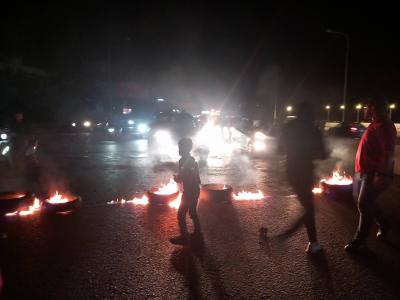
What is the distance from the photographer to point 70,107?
110 ft

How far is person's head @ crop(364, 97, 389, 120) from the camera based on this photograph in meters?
4.48

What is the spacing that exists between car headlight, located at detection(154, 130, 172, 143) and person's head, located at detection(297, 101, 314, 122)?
14.4 metres

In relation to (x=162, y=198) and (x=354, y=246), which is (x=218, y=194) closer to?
(x=162, y=198)

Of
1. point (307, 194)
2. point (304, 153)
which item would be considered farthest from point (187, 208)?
point (304, 153)

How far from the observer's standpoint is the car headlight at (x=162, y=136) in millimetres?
18734

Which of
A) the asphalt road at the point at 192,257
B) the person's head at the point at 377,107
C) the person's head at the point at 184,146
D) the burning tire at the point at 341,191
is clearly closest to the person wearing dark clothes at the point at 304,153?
the asphalt road at the point at 192,257

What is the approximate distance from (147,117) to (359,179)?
75.2 ft

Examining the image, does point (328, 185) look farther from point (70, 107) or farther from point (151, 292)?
point (70, 107)

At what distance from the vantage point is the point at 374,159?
4410mm

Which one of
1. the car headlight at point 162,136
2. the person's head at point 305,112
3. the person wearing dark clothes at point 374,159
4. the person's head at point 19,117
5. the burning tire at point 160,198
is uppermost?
the person's head at point 305,112

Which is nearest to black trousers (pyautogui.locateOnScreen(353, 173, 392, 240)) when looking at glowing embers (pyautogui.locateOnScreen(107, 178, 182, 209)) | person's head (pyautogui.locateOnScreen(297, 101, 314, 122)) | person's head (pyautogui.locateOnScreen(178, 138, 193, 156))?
person's head (pyautogui.locateOnScreen(297, 101, 314, 122))

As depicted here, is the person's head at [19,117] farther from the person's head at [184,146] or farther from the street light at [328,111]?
the street light at [328,111]

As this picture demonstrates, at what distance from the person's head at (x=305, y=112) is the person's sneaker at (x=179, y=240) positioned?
216cm

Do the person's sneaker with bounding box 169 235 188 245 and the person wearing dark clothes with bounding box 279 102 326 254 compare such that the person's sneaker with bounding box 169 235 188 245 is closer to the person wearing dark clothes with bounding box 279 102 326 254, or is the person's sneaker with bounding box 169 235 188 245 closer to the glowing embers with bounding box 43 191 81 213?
the person wearing dark clothes with bounding box 279 102 326 254
